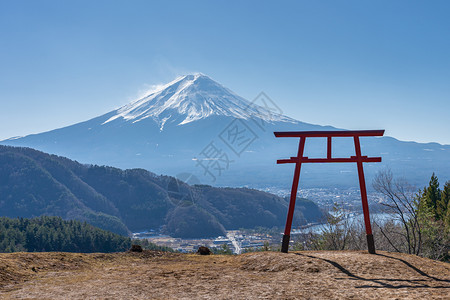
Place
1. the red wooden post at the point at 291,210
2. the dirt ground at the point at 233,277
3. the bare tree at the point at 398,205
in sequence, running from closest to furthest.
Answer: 1. the dirt ground at the point at 233,277
2. the red wooden post at the point at 291,210
3. the bare tree at the point at 398,205

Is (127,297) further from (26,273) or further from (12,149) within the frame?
(12,149)

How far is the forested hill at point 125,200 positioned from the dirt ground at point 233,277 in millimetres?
128506

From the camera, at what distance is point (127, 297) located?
6355 millimetres

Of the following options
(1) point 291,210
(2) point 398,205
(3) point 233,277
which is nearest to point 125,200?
(2) point 398,205

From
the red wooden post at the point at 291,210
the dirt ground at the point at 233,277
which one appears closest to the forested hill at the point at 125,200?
the red wooden post at the point at 291,210

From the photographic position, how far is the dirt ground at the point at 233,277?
6.49 meters

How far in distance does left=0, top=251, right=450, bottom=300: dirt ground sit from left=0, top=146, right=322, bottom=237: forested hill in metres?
129

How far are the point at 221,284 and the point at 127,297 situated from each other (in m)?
1.73

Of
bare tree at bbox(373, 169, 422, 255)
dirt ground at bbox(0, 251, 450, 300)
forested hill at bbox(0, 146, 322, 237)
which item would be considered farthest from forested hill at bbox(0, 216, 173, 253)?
dirt ground at bbox(0, 251, 450, 300)

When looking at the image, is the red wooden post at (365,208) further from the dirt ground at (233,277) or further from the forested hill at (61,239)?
the forested hill at (61,239)

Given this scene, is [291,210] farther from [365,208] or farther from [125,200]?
[125,200]

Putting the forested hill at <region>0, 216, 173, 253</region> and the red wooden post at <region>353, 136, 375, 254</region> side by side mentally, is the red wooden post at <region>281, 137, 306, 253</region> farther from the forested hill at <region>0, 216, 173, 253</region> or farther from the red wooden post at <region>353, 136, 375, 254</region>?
the forested hill at <region>0, 216, 173, 253</region>

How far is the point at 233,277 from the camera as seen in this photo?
7594mm

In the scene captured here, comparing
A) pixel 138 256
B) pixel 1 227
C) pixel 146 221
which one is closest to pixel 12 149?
pixel 146 221
